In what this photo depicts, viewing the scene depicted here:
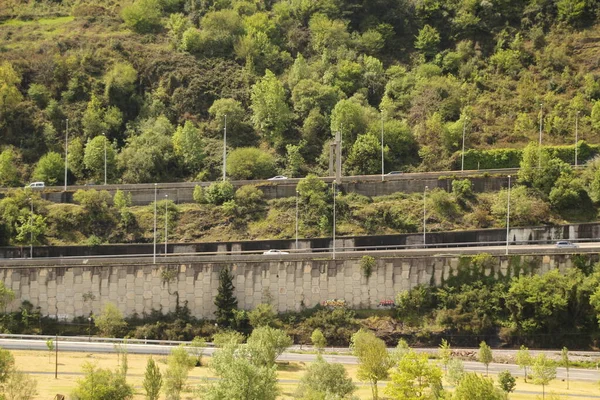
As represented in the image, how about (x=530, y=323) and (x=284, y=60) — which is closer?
(x=530, y=323)

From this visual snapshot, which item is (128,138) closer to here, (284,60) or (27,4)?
(284,60)

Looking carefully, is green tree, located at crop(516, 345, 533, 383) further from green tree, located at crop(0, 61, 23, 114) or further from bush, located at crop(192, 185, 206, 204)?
green tree, located at crop(0, 61, 23, 114)

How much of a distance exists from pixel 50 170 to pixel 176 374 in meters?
43.1

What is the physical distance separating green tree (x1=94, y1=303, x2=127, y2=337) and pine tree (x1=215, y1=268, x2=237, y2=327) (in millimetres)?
7442

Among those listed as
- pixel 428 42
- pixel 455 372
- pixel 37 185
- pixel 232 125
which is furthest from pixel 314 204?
pixel 428 42

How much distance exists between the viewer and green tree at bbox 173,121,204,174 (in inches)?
4232

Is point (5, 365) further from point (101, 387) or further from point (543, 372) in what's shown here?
point (543, 372)

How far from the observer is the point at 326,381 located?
66.9m

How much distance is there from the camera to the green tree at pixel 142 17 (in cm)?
13088

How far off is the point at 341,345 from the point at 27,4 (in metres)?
81.5

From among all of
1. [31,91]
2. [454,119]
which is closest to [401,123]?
[454,119]

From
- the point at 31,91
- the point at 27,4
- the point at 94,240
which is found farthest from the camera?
the point at 27,4

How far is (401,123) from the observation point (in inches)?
Result: 4284

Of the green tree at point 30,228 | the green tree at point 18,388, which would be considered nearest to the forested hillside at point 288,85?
the green tree at point 30,228
